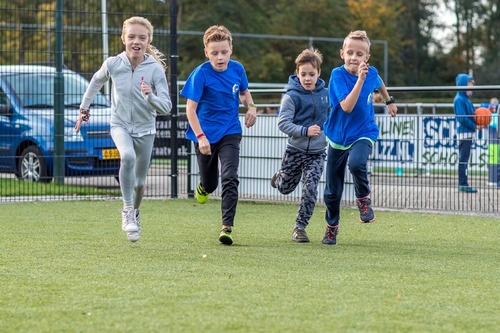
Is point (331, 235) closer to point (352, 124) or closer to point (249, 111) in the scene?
point (352, 124)

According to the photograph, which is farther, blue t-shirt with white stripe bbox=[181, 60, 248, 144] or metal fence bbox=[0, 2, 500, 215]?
metal fence bbox=[0, 2, 500, 215]

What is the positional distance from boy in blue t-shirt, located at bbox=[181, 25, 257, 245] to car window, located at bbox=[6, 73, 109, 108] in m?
6.17

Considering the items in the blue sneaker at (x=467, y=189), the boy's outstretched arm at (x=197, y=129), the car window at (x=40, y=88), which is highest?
the car window at (x=40, y=88)

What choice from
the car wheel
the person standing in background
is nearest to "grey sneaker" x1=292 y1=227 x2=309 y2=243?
the person standing in background

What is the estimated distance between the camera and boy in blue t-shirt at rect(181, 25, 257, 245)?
9414 millimetres

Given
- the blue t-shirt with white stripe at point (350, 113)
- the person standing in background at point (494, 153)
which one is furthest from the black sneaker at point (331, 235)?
the person standing in background at point (494, 153)

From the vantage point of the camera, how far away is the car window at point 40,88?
51.2ft

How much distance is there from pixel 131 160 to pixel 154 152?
6.05 meters

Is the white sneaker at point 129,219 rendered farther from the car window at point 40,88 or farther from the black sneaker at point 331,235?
the car window at point 40,88

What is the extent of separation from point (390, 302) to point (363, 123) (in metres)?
3.19

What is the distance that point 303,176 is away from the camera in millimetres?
10031

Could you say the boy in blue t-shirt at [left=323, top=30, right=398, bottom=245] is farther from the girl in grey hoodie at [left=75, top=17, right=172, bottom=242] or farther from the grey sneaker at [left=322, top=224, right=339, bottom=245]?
the girl in grey hoodie at [left=75, top=17, right=172, bottom=242]

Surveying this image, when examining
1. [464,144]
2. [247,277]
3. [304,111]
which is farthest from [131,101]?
[464,144]

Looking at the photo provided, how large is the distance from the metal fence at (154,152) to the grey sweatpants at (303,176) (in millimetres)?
3450
